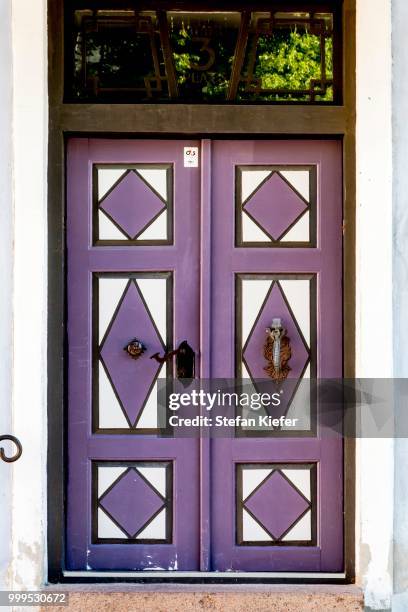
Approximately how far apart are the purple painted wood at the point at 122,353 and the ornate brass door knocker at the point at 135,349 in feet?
0.14

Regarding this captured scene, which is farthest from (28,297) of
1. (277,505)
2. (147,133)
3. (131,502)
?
(277,505)

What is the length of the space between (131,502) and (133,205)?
60.1 inches

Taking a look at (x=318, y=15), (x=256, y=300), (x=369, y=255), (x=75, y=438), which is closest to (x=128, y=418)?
(x=75, y=438)

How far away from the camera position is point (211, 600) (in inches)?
153

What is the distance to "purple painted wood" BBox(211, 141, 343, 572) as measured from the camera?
4.07 m

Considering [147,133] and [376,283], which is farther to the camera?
[147,133]

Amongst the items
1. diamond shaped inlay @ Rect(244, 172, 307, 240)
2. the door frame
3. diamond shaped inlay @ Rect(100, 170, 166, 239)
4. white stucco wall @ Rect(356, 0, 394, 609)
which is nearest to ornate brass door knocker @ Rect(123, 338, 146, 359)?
the door frame

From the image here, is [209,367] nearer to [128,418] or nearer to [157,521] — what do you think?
[128,418]

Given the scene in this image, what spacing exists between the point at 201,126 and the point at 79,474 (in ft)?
6.15

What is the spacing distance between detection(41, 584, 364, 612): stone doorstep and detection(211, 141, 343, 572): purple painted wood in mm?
199

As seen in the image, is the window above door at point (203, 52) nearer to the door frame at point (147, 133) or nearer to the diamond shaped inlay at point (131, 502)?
the door frame at point (147, 133)

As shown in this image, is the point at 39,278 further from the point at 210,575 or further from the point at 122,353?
the point at 210,575

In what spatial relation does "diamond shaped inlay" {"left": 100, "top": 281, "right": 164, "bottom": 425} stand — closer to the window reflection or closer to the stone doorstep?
the stone doorstep

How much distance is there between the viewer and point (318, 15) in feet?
13.4
